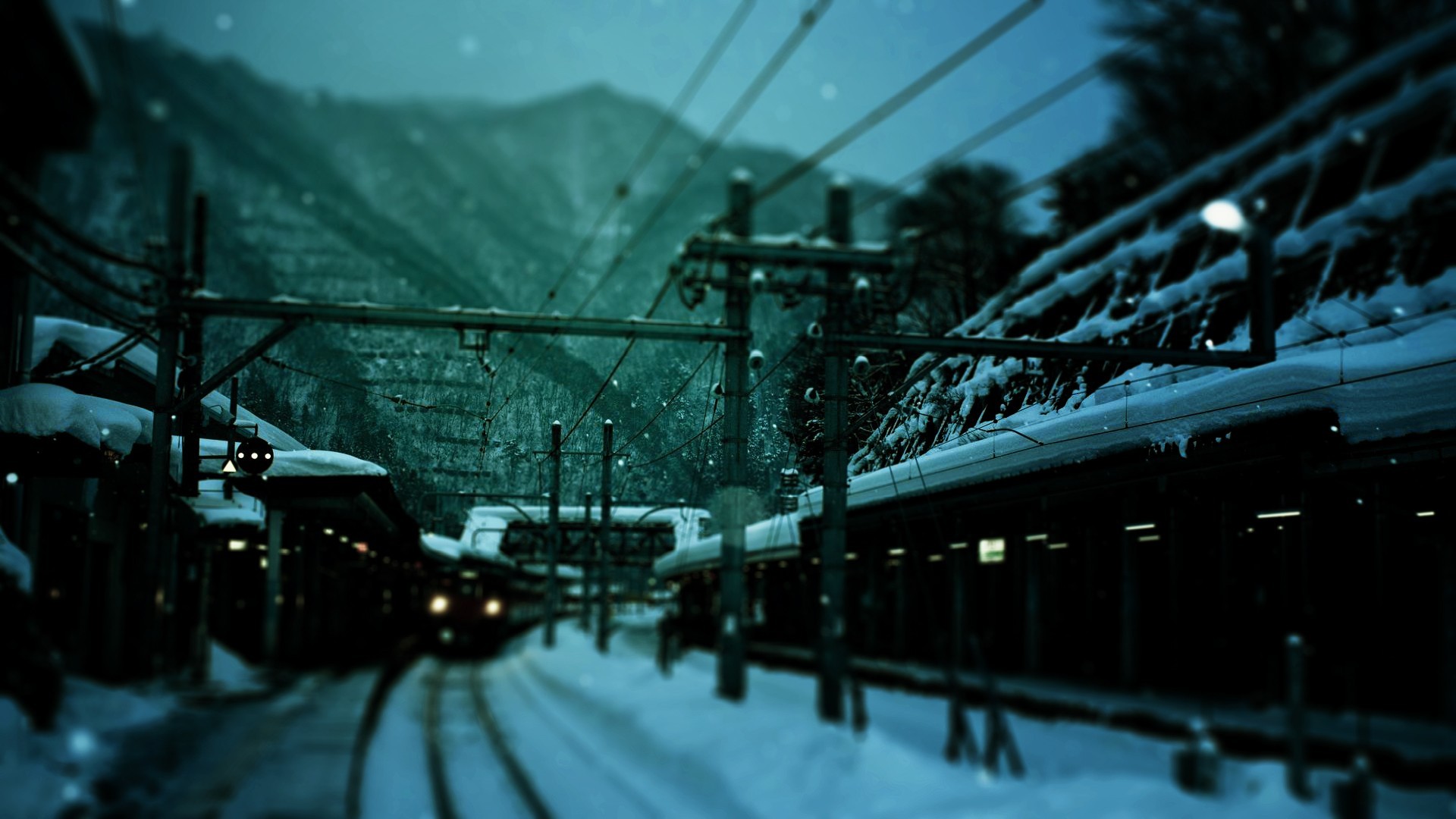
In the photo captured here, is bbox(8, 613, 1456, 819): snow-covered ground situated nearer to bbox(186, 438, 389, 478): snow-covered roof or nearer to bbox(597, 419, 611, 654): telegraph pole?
bbox(186, 438, 389, 478): snow-covered roof

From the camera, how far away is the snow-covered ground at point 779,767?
8.79m

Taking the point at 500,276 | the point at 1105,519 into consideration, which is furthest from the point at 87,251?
the point at 1105,519

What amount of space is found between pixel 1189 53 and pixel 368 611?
10.4 meters

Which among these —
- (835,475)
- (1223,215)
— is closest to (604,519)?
(835,475)

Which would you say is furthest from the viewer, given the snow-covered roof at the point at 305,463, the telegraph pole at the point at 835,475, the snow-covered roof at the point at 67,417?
the telegraph pole at the point at 835,475

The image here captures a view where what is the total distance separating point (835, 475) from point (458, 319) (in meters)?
5.05

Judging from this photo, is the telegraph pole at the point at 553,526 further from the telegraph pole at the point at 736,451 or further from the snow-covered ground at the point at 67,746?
the snow-covered ground at the point at 67,746

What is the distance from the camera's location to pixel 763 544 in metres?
18.7

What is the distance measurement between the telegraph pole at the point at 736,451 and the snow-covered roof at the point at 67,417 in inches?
266

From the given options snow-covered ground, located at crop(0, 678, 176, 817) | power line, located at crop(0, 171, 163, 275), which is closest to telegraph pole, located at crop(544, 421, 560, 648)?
snow-covered ground, located at crop(0, 678, 176, 817)

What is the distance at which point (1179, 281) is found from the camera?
14469 mm

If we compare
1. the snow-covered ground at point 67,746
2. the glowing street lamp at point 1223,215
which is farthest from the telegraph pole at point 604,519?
the glowing street lamp at point 1223,215

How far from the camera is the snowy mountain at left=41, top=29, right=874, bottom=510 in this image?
9969 mm

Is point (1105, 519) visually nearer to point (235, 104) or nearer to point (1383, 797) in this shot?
point (1383, 797)
